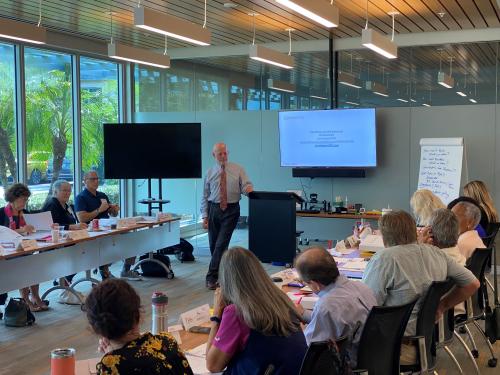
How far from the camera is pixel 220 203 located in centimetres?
813

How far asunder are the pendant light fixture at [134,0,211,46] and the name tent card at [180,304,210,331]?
336 cm

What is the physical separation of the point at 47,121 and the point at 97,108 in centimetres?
118

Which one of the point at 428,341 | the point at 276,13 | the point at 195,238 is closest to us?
the point at 428,341

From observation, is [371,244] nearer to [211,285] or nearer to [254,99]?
[211,285]

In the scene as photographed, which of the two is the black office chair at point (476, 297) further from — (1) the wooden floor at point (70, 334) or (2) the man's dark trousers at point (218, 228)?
(2) the man's dark trousers at point (218, 228)

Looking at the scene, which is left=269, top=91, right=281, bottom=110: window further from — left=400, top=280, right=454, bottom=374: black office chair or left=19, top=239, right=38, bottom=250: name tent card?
left=400, top=280, right=454, bottom=374: black office chair

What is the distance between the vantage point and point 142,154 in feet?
31.2

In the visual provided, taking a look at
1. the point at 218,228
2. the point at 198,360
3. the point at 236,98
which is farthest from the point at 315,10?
the point at 236,98

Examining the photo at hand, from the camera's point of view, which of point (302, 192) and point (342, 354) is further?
point (302, 192)

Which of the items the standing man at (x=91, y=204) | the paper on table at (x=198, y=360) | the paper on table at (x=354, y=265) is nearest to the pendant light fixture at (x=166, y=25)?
the standing man at (x=91, y=204)

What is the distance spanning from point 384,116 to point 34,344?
5778 mm

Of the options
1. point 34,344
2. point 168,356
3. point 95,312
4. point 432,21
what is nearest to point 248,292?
point 168,356

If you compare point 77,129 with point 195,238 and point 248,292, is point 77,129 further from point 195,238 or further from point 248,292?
point 248,292

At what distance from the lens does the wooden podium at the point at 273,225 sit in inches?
327
